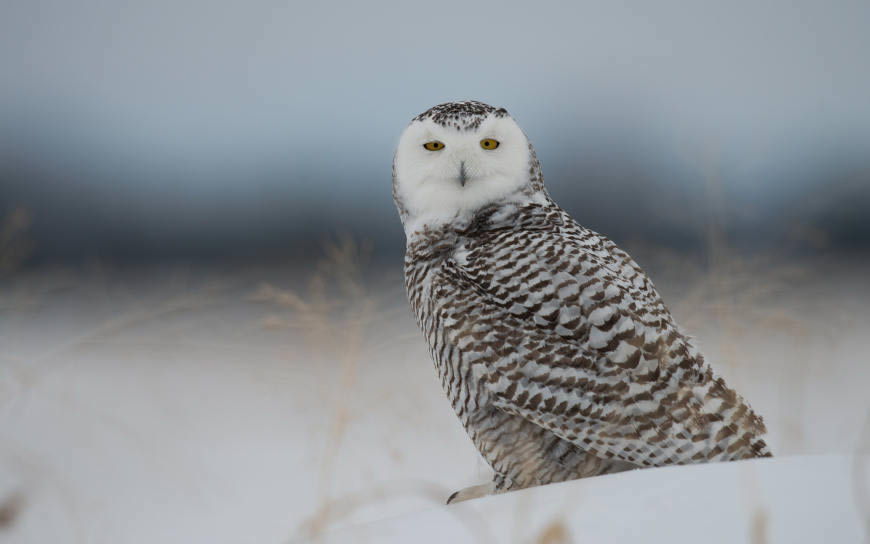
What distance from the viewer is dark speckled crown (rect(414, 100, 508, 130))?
2904 millimetres

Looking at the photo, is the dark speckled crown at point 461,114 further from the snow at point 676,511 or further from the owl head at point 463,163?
the snow at point 676,511

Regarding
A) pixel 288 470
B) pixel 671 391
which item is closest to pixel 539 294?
pixel 671 391

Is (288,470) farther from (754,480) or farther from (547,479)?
(754,480)

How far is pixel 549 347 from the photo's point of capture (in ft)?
7.68

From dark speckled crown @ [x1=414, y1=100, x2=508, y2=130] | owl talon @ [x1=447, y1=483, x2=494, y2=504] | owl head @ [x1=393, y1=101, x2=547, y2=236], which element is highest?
dark speckled crown @ [x1=414, y1=100, x2=508, y2=130]

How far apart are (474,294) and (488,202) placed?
1.80 feet

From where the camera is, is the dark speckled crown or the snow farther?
the dark speckled crown

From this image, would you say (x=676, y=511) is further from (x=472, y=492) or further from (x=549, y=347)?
(x=472, y=492)

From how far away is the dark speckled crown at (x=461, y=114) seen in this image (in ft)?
9.53

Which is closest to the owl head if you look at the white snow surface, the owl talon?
the white snow surface

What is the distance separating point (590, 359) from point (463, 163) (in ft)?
3.28

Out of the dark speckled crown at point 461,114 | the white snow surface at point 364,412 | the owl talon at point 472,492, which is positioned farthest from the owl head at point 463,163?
the owl talon at point 472,492

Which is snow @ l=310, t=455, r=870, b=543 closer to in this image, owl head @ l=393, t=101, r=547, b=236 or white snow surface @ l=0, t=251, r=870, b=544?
white snow surface @ l=0, t=251, r=870, b=544

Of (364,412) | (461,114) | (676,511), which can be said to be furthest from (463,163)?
(676,511)
